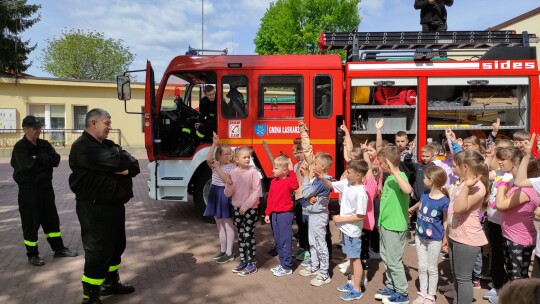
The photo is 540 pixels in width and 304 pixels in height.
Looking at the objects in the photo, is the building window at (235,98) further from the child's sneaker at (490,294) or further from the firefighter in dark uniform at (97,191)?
the child's sneaker at (490,294)

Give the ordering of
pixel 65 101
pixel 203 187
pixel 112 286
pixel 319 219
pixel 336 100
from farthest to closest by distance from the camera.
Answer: pixel 65 101, pixel 203 187, pixel 336 100, pixel 319 219, pixel 112 286

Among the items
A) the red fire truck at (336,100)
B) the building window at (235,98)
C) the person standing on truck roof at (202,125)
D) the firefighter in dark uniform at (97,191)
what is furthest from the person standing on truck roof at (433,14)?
the firefighter in dark uniform at (97,191)

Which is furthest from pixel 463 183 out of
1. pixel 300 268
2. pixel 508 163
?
pixel 300 268

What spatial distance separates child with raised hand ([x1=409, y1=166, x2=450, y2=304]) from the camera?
3.85 metres

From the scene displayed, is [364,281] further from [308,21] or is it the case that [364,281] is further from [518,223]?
[308,21]

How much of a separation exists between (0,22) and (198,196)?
79.1 ft

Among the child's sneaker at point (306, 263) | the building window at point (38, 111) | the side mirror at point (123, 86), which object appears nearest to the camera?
the child's sneaker at point (306, 263)

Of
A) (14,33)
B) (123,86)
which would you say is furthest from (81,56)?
(123,86)

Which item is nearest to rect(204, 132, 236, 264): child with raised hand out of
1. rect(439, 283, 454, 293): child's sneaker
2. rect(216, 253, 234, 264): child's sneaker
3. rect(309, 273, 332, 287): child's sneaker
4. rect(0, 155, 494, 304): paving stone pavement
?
rect(216, 253, 234, 264): child's sneaker

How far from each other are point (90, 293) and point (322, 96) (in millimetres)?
4640

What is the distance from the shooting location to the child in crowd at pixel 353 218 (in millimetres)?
4258

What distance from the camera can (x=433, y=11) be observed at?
27.3 ft

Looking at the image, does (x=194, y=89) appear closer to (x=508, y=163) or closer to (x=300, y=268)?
(x=300, y=268)

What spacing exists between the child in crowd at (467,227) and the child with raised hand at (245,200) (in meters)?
2.23
